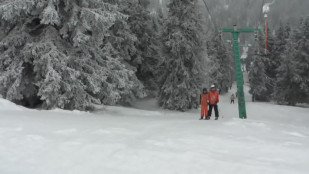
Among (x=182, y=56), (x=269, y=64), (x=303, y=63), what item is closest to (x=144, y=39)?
(x=182, y=56)

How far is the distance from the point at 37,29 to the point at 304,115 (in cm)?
2858

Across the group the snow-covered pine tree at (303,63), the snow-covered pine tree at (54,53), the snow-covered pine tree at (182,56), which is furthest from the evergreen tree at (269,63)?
the snow-covered pine tree at (54,53)

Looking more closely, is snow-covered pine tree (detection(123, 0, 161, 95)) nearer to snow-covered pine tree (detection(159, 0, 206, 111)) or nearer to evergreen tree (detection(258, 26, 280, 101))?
snow-covered pine tree (detection(159, 0, 206, 111))

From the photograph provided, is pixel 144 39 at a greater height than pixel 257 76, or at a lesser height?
greater

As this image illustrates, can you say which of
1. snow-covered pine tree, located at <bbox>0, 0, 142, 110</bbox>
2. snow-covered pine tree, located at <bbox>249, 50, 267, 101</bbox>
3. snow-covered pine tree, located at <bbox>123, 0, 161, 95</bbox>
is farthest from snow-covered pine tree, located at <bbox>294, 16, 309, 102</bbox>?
snow-covered pine tree, located at <bbox>0, 0, 142, 110</bbox>

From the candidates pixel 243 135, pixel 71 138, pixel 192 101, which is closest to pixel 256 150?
pixel 243 135

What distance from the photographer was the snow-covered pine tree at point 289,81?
4444 centimetres

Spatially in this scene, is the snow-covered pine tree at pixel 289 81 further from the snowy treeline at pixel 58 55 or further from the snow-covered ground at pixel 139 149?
the snow-covered ground at pixel 139 149

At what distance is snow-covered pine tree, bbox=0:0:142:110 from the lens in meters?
13.5

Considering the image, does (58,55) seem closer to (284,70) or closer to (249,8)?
(249,8)

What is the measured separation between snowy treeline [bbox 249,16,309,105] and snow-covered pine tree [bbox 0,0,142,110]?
3604 centimetres

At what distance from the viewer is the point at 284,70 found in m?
45.5

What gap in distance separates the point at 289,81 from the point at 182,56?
2501 cm

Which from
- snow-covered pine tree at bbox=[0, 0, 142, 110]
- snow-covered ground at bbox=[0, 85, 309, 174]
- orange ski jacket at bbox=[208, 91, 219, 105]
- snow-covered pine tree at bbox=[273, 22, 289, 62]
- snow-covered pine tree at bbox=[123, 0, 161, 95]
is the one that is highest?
snow-covered pine tree at bbox=[273, 22, 289, 62]
